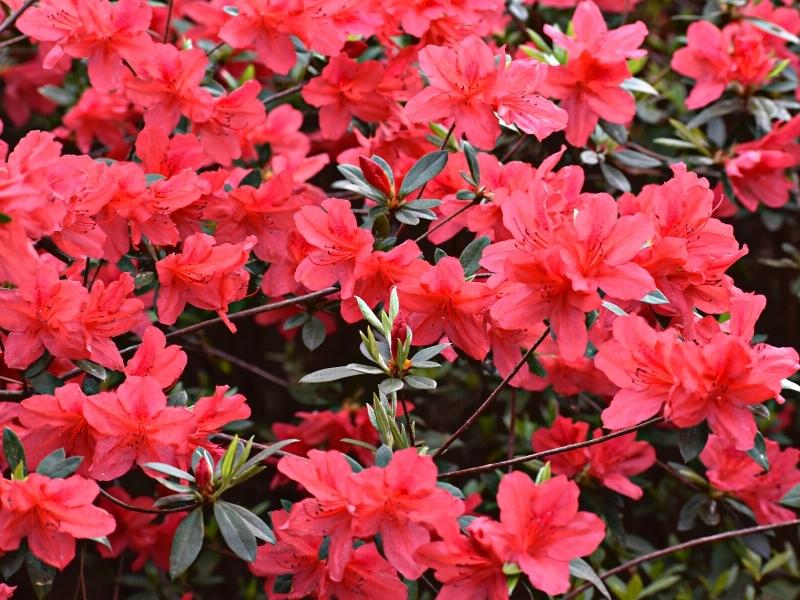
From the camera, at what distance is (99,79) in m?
1.82

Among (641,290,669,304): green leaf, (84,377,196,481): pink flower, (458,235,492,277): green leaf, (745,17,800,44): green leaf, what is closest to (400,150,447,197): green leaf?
(458,235,492,277): green leaf

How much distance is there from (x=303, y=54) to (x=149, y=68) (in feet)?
1.41

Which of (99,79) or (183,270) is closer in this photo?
(183,270)

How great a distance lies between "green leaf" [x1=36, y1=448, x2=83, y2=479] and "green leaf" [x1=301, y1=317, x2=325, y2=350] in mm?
584

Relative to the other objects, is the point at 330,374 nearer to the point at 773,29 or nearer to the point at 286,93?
the point at 286,93

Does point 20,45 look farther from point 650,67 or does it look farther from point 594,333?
point 594,333

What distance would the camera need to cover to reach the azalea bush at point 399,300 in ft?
4.30

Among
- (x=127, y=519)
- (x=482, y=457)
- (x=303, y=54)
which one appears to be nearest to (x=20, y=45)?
(x=303, y=54)

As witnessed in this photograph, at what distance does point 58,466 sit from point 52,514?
0.09 metres

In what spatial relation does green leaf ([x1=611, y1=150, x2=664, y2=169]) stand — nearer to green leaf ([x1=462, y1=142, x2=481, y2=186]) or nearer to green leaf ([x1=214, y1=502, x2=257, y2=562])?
green leaf ([x1=462, y1=142, x2=481, y2=186])

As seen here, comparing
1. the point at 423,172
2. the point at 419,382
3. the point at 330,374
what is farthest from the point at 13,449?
the point at 423,172

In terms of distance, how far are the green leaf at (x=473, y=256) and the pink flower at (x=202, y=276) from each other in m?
0.32

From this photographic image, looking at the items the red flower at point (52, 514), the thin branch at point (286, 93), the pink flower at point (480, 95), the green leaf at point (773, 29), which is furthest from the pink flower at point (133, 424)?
the green leaf at point (773, 29)

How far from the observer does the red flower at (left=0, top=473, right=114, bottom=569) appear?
4.15 ft
